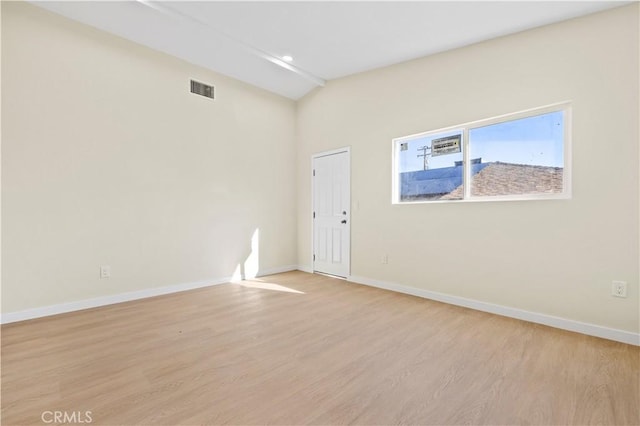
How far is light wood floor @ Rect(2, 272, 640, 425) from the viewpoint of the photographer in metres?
1.59

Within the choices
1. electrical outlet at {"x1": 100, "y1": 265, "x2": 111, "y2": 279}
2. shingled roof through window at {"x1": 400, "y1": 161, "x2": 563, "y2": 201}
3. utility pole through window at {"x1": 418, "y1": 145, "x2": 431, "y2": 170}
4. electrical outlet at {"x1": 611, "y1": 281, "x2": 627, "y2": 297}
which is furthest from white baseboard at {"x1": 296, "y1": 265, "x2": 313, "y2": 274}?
electrical outlet at {"x1": 611, "y1": 281, "x2": 627, "y2": 297}

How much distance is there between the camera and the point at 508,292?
9.91ft

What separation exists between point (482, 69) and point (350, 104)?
6.11 feet

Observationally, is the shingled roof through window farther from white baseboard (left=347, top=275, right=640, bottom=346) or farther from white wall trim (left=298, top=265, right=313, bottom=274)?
white wall trim (left=298, top=265, right=313, bottom=274)

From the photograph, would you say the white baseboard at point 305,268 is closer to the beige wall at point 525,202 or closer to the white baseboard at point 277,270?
the white baseboard at point 277,270

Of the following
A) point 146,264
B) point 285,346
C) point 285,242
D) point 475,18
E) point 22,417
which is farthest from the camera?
point 285,242

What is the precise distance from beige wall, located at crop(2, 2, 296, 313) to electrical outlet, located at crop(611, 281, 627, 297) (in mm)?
4371

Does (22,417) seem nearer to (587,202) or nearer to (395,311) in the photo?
(395,311)

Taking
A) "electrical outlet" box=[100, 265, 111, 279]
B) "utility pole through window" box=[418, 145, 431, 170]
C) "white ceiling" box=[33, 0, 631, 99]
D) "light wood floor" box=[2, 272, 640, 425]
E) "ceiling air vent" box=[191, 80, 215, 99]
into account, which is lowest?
"light wood floor" box=[2, 272, 640, 425]

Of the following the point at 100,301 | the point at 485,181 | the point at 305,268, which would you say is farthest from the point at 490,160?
the point at 100,301

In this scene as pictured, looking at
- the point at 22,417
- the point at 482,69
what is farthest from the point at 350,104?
the point at 22,417

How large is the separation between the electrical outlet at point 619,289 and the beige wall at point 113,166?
4.37 meters

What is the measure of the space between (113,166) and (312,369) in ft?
10.6

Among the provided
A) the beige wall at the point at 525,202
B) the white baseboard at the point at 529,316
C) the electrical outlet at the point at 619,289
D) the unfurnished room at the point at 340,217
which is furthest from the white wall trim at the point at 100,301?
the electrical outlet at the point at 619,289
